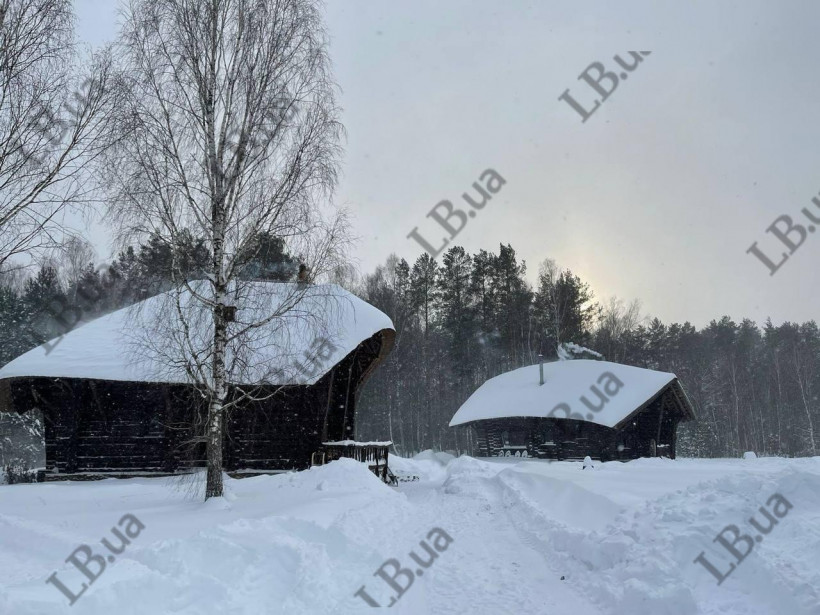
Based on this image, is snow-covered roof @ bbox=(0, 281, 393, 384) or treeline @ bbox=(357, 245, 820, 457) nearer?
snow-covered roof @ bbox=(0, 281, 393, 384)

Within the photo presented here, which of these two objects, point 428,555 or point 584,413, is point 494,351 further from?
point 428,555

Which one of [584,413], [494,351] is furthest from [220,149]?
[494,351]

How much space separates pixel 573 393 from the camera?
27859mm

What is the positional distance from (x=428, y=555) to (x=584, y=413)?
67.5 ft

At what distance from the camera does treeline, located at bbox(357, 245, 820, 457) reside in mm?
42312

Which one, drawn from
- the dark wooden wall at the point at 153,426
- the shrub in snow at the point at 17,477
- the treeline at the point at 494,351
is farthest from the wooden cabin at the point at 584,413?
the shrub in snow at the point at 17,477

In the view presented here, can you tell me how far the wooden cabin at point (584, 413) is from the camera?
86.0 feet

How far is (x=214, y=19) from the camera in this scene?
32.2 feet

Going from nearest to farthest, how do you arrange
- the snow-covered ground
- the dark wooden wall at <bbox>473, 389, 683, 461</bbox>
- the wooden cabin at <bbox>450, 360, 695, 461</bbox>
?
the snow-covered ground
the wooden cabin at <bbox>450, 360, 695, 461</bbox>
the dark wooden wall at <bbox>473, 389, 683, 461</bbox>

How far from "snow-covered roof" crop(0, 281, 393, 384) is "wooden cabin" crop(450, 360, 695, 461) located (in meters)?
13.4

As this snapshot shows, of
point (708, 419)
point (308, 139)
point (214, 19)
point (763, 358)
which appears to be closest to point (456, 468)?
point (308, 139)

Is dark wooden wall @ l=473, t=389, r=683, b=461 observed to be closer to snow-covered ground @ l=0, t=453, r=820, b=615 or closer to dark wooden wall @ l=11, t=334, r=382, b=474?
dark wooden wall @ l=11, t=334, r=382, b=474

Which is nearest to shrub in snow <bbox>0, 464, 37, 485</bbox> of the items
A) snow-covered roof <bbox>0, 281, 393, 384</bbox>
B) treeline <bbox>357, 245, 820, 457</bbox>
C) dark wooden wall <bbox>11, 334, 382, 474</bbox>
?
dark wooden wall <bbox>11, 334, 382, 474</bbox>

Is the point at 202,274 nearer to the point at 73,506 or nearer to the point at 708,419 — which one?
the point at 73,506
